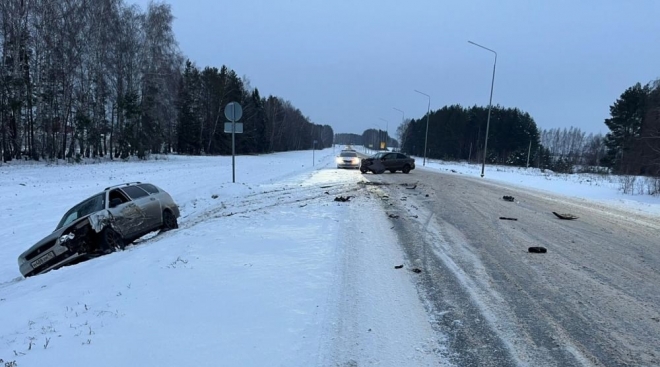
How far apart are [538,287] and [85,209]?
928 centimetres

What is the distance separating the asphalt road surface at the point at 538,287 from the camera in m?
3.60

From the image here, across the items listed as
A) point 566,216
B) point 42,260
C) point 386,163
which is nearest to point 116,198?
point 42,260

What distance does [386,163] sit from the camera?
27.7 m

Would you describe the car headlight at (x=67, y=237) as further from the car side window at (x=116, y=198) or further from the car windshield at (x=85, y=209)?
the car side window at (x=116, y=198)

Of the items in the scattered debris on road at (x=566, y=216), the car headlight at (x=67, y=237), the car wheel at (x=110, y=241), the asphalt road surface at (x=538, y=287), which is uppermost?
the scattered debris on road at (x=566, y=216)

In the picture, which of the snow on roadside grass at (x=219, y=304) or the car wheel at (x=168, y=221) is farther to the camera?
the car wheel at (x=168, y=221)

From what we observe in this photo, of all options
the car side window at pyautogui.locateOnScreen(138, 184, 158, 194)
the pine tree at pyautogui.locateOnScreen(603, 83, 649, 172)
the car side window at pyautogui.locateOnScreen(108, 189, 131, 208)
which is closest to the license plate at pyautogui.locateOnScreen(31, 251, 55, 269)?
the car side window at pyautogui.locateOnScreen(108, 189, 131, 208)

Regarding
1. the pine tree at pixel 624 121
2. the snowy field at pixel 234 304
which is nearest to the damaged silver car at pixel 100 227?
the snowy field at pixel 234 304

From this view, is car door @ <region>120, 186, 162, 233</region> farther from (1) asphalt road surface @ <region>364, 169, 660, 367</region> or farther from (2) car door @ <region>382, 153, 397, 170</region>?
(2) car door @ <region>382, 153, 397, 170</region>

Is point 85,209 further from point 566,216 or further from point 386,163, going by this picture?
point 386,163

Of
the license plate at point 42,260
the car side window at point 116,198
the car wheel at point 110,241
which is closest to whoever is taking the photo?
the license plate at point 42,260

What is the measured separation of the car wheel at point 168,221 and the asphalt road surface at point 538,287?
6.14m

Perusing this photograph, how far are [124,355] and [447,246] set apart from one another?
19.0ft

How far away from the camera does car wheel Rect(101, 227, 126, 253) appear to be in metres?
8.14
